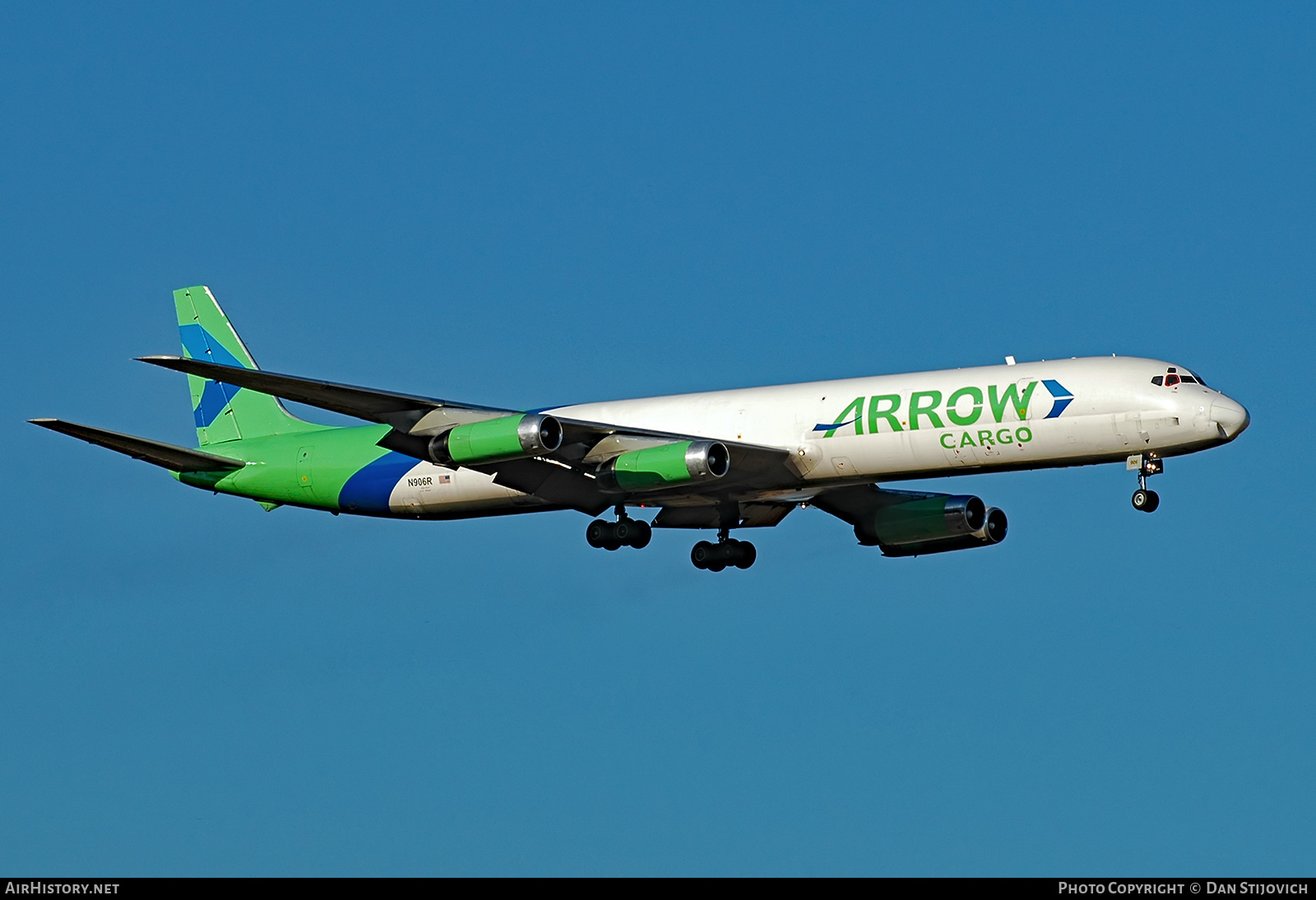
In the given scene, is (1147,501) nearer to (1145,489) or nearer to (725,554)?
(1145,489)

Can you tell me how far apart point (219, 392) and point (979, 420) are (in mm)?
26194

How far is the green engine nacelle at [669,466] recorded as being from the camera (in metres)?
50.0

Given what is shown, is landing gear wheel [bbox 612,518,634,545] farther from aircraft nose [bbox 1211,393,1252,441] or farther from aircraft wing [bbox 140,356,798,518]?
aircraft nose [bbox 1211,393,1252,441]

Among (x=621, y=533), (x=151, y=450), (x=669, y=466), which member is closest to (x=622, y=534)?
Result: (x=621, y=533)

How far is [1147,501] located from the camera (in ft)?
157

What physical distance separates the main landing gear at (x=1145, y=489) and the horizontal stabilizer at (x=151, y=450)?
90.3 ft

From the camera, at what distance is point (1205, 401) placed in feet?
156

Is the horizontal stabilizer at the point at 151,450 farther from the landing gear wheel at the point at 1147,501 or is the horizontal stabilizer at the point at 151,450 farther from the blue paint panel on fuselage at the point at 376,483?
the landing gear wheel at the point at 1147,501

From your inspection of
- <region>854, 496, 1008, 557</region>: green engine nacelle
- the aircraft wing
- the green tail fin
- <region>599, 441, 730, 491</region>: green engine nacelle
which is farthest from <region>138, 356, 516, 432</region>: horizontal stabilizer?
<region>854, 496, 1008, 557</region>: green engine nacelle

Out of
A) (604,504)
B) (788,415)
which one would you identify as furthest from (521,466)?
(788,415)

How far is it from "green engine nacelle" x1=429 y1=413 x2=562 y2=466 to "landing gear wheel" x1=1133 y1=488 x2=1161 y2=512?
1489 centimetres
